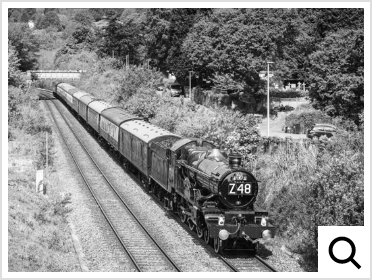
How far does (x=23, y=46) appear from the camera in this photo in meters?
99.8

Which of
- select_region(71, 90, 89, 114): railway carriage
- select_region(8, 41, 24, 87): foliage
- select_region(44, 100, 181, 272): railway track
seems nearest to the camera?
select_region(44, 100, 181, 272): railway track

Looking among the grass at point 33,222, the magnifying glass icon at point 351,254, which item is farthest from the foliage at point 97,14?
the magnifying glass icon at point 351,254

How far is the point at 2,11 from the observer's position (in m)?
20.6

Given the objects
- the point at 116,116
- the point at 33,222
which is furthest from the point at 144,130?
the point at 33,222

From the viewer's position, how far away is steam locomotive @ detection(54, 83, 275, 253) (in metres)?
20.1

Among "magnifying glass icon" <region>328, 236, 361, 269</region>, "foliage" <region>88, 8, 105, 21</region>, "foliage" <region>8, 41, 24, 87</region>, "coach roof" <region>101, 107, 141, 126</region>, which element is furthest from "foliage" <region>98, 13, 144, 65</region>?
"foliage" <region>88, 8, 105, 21</region>

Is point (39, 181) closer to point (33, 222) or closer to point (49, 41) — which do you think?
point (33, 222)

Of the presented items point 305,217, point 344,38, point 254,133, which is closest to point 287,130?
point 344,38

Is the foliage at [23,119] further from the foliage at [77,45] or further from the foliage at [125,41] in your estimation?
the foliage at [77,45]

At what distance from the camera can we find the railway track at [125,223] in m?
19.7

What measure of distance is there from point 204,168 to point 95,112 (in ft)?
96.5

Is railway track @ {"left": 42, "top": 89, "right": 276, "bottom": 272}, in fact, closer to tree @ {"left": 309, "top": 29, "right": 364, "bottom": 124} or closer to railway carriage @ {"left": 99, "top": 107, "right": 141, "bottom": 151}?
railway carriage @ {"left": 99, "top": 107, "right": 141, "bottom": 151}

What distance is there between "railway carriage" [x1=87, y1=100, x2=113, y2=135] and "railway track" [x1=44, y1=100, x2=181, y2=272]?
6349 millimetres
